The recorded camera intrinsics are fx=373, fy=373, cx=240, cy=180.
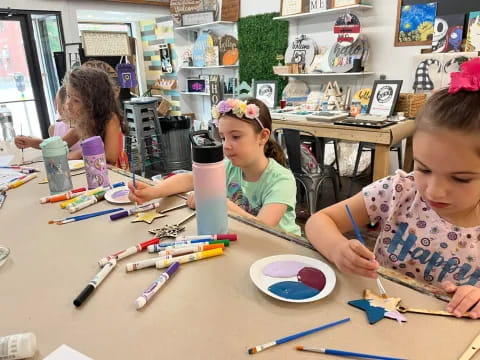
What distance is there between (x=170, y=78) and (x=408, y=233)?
4.85 meters

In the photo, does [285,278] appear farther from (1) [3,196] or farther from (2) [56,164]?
(1) [3,196]

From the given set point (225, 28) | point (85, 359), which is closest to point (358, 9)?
point (225, 28)

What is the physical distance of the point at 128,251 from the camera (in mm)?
812

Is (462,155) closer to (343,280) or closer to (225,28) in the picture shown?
(343,280)

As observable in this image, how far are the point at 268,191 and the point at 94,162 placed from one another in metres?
0.60

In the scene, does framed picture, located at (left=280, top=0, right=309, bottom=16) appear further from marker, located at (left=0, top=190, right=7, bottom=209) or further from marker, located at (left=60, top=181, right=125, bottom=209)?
marker, located at (left=0, top=190, right=7, bottom=209)

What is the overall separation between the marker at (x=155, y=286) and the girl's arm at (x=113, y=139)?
1333 millimetres

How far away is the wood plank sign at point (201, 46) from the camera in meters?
4.64

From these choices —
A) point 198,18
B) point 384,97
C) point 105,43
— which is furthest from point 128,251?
point 198,18

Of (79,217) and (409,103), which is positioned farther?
(409,103)

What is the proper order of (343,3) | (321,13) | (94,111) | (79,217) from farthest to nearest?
(321,13), (343,3), (94,111), (79,217)

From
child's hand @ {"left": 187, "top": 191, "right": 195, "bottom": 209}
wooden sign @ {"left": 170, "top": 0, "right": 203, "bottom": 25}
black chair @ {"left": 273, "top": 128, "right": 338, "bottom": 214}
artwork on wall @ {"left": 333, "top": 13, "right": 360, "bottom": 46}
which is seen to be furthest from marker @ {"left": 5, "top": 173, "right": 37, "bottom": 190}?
wooden sign @ {"left": 170, "top": 0, "right": 203, "bottom": 25}

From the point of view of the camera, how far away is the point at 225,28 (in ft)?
14.8

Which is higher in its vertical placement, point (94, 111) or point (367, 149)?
point (94, 111)
